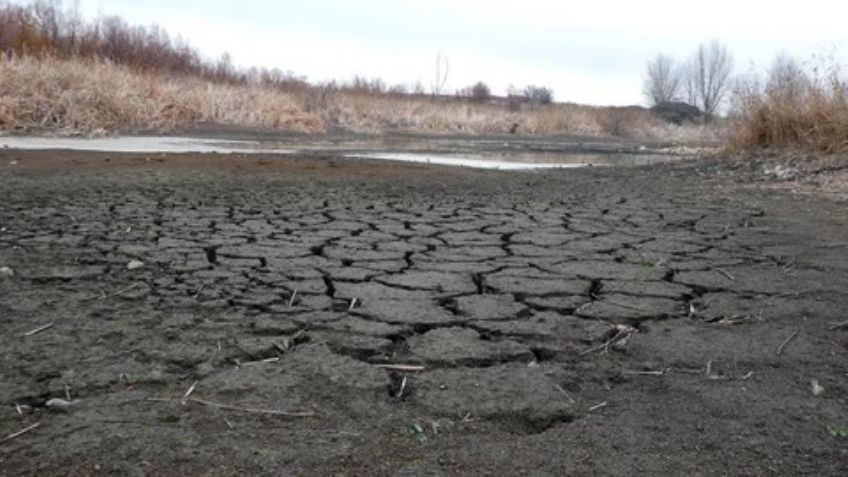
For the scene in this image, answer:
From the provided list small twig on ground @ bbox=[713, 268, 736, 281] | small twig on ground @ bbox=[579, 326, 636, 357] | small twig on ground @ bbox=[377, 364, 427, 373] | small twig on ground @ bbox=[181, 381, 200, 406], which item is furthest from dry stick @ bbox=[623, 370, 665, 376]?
small twig on ground @ bbox=[713, 268, 736, 281]

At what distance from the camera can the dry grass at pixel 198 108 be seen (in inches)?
571

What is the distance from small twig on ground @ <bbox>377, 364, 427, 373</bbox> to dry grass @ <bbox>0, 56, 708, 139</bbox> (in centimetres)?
1337

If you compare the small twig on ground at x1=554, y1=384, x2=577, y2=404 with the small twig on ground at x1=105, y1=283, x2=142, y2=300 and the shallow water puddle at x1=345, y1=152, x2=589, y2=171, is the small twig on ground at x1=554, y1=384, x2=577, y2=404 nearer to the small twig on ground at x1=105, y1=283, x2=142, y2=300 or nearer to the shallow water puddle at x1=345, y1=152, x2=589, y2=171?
the small twig on ground at x1=105, y1=283, x2=142, y2=300

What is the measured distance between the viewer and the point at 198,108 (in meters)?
19.2

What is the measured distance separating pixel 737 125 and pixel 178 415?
10.8m

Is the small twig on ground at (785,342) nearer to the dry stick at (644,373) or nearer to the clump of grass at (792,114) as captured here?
the dry stick at (644,373)

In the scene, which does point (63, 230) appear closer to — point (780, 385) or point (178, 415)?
point (178, 415)

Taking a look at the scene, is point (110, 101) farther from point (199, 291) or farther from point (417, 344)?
point (417, 344)

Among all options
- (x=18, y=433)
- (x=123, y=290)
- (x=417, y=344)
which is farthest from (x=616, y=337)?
(x=123, y=290)

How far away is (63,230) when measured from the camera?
438cm

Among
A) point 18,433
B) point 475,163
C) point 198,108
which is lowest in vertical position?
point 18,433

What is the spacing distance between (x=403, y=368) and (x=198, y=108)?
18219mm

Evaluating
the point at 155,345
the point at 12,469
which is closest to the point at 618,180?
the point at 155,345

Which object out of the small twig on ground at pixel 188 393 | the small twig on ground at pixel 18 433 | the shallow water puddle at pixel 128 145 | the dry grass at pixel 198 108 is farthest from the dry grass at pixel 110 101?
the small twig on ground at pixel 18 433
